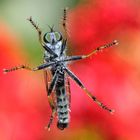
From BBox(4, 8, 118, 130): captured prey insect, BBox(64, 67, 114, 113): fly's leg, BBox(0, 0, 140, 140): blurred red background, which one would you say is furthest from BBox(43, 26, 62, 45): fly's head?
BBox(0, 0, 140, 140): blurred red background

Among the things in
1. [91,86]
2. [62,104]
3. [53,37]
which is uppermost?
[91,86]

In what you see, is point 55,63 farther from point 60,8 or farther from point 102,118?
point 60,8

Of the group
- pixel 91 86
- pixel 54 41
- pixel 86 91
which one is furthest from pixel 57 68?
pixel 91 86

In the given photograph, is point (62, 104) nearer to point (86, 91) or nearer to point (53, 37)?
point (86, 91)

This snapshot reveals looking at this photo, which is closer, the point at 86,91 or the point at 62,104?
the point at 62,104

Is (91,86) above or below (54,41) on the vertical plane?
above

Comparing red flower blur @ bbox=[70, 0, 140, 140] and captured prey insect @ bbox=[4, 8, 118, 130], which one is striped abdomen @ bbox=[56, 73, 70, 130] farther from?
red flower blur @ bbox=[70, 0, 140, 140]
